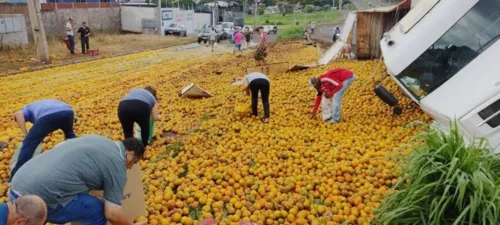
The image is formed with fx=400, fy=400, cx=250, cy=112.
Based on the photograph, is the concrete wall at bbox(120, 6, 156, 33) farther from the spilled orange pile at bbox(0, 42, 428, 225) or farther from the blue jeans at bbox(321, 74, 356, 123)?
the blue jeans at bbox(321, 74, 356, 123)

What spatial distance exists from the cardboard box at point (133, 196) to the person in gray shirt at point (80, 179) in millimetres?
434

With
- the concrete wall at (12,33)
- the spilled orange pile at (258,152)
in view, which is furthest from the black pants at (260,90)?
the concrete wall at (12,33)

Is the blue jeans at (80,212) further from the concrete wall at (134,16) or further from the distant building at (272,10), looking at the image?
the distant building at (272,10)

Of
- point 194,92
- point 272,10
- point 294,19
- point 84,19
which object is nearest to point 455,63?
point 194,92

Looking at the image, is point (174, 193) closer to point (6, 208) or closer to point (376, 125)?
point (6, 208)

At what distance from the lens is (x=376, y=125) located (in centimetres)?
743

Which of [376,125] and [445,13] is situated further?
[376,125]

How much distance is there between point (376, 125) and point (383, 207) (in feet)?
11.8

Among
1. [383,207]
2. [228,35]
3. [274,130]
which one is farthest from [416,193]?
[228,35]

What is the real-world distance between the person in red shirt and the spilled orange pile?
1.08 feet

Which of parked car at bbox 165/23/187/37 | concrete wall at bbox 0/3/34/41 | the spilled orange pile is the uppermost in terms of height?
concrete wall at bbox 0/3/34/41

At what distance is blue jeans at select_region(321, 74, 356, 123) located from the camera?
7711 millimetres

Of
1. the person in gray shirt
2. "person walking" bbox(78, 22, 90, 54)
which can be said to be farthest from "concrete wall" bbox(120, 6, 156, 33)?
the person in gray shirt

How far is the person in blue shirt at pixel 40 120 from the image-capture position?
5.08m
